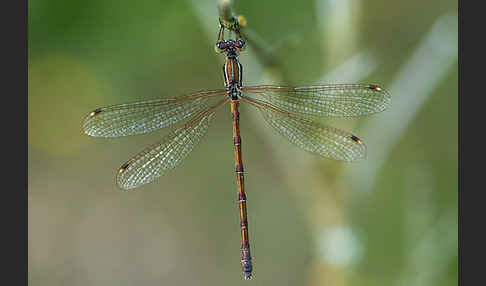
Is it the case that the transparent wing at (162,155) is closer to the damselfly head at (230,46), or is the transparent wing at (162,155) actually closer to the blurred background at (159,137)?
the damselfly head at (230,46)

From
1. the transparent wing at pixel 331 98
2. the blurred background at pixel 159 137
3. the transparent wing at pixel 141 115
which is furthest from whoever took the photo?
the blurred background at pixel 159 137

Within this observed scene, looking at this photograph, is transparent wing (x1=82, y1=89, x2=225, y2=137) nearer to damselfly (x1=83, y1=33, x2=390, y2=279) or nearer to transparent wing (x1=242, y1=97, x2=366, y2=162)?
damselfly (x1=83, y1=33, x2=390, y2=279)

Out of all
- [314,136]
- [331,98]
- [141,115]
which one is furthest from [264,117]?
[141,115]

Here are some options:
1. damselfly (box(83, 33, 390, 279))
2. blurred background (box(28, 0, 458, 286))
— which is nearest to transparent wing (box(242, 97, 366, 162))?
damselfly (box(83, 33, 390, 279))

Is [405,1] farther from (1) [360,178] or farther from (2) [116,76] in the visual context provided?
(2) [116,76]

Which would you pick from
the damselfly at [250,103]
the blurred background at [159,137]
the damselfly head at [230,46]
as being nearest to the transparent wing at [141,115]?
the damselfly at [250,103]

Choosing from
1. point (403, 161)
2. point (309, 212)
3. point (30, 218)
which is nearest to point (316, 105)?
point (309, 212)

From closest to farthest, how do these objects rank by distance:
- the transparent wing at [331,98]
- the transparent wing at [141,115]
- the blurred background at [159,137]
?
the transparent wing at [331,98] < the transparent wing at [141,115] < the blurred background at [159,137]

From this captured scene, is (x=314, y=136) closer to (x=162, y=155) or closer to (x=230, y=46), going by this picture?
(x=230, y=46)
